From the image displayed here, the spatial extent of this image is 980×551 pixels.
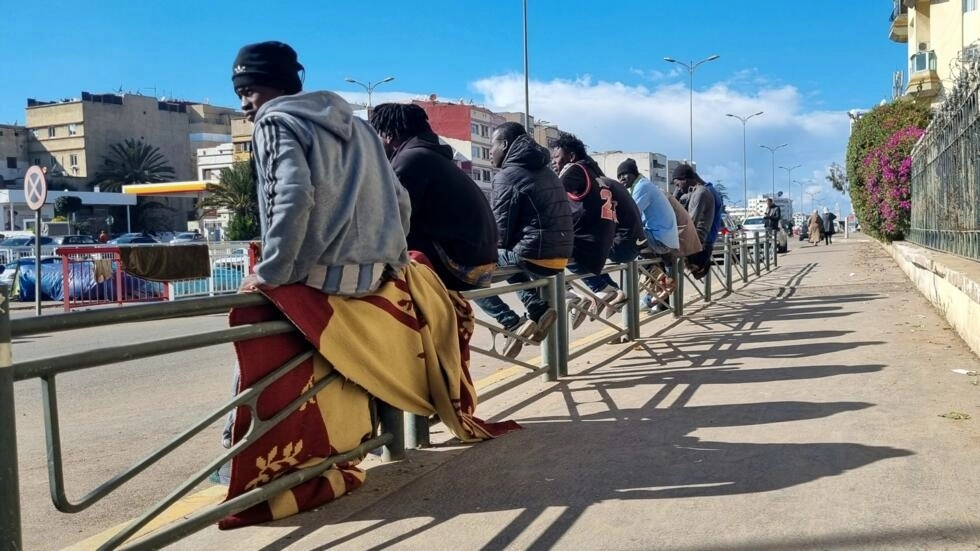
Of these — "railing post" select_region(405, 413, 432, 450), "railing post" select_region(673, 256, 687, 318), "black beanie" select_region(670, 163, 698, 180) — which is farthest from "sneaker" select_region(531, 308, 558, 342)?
"black beanie" select_region(670, 163, 698, 180)

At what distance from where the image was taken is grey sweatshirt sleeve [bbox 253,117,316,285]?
3164 millimetres

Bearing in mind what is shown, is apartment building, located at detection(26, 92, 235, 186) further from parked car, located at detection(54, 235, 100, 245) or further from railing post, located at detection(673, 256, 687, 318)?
railing post, located at detection(673, 256, 687, 318)

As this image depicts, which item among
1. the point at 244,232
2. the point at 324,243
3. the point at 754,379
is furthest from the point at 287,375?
the point at 244,232

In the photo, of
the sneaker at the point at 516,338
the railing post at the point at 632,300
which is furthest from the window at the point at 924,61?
the sneaker at the point at 516,338

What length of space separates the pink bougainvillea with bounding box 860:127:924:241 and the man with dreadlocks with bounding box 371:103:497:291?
16.4 meters

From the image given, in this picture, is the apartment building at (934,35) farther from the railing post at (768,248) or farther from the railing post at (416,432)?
the railing post at (416,432)

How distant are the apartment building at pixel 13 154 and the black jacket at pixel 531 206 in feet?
309

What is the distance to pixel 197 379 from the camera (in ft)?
25.8

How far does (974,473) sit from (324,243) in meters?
2.80

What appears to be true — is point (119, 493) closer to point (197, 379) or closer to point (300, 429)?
point (300, 429)

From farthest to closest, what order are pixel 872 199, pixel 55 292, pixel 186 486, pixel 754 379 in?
pixel 872 199 < pixel 55 292 < pixel 754 379 < pixel 186 486

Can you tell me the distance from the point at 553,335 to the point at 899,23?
50133 millimetres

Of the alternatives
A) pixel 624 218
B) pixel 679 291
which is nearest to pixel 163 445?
pixel 624 218

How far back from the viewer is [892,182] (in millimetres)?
19750
